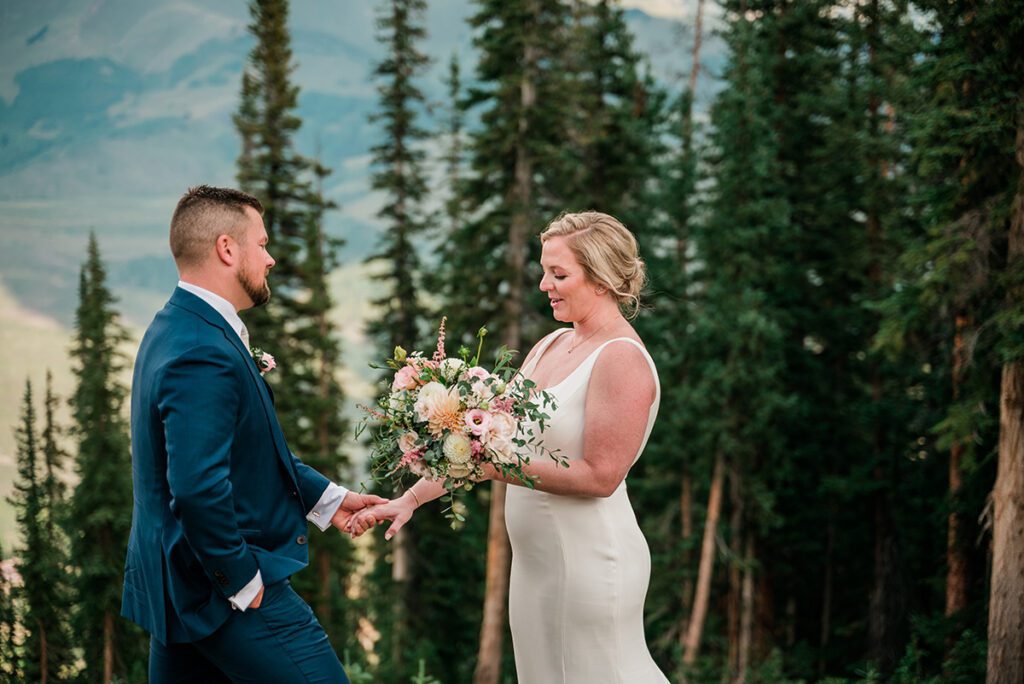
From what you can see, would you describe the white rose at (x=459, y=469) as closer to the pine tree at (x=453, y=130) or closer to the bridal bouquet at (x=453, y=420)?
the bridal bouquet at (x=453, y=420)

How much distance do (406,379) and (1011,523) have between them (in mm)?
7431

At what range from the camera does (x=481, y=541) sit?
2416 cm

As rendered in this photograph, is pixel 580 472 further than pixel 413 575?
No

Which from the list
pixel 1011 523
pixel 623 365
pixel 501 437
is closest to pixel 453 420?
pixel 501 437

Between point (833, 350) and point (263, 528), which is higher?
point (833, 350)

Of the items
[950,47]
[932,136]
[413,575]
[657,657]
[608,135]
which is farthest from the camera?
[413,575]

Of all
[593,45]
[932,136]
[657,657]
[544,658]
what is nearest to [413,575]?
[657,657]

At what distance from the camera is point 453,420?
3363mm

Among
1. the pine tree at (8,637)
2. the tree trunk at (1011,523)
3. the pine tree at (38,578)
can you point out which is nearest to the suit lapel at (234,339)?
the pine tree at (8,637)

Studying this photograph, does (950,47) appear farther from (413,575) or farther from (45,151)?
(45,151)

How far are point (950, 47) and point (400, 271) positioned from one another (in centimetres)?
1632

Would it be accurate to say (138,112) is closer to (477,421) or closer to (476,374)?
(476,374)

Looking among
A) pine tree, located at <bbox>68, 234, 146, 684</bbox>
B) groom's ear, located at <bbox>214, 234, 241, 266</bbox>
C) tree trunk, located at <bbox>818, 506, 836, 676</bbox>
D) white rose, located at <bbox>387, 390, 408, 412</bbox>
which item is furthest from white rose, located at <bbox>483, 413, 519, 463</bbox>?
tree trunk, located at <bbox>818, 506, 836, 676</bbox>

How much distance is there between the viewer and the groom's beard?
10.3 feet
